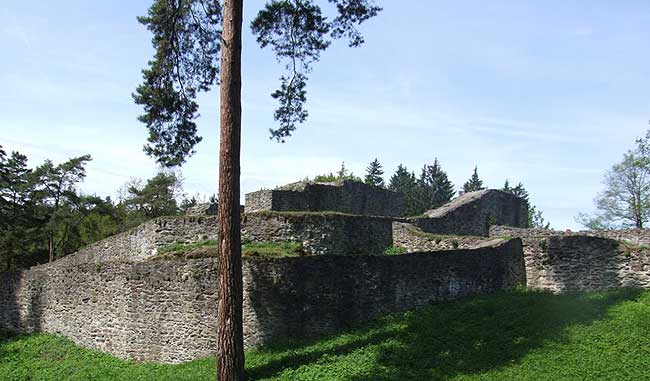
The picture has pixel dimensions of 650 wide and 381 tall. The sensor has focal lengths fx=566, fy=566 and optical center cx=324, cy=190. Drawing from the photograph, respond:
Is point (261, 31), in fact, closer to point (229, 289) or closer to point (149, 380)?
point (229, 289)

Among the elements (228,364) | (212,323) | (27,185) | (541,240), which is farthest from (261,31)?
(27,185)

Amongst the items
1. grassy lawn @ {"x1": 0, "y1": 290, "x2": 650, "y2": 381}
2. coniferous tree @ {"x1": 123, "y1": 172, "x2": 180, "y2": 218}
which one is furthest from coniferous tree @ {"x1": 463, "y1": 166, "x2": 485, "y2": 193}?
grassy lawn @ {"x1": 0, "y1": 290, "x2": 650, "y2": 381}

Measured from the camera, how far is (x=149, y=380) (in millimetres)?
14234

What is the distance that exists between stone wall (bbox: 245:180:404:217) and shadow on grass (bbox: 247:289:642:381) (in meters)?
9.09

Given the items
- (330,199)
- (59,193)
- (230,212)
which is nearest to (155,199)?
(59,193)

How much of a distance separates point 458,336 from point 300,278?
4250mm

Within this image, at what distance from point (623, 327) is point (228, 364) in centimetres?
838

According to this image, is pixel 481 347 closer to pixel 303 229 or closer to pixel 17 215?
pixel 303 229

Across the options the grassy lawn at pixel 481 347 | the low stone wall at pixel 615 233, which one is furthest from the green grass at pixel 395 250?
the low stone wall at pixel 615 233

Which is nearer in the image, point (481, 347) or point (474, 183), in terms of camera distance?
point (481, 347)

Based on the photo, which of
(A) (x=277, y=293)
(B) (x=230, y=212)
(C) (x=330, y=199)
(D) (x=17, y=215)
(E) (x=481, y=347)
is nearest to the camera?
(B) (x=230, y=212)

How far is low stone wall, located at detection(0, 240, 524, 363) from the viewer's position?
14688 mm

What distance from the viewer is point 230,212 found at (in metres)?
11.9

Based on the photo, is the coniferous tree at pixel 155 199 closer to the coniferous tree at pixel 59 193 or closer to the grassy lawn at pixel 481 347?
the coniferous tree at pixel 59 193
